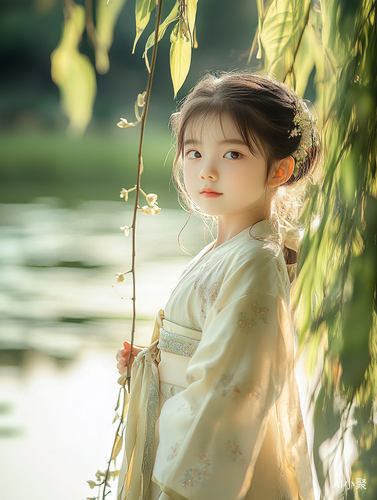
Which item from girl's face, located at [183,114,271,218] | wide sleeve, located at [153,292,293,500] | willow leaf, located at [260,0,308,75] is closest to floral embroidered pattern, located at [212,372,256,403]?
wide sleeve, located at [153,292,293,500]

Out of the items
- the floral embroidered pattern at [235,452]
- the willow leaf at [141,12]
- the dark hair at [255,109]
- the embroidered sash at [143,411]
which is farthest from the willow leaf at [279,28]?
the floral embroidered pattern at [235,452]

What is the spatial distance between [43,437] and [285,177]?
1.08m

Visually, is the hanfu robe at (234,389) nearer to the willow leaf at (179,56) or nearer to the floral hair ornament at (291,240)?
the floral hair ornament at (291,240)

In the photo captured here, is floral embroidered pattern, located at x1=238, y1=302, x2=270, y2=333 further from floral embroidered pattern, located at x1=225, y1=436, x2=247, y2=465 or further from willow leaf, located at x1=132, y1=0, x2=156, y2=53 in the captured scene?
willow leaf, located at x1=132, y1=0, x2=156, y2=53

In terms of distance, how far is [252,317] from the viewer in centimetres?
53

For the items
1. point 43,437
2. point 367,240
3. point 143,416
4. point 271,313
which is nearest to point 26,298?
point 43,437

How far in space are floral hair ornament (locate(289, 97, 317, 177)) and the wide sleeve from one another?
217 millimetres

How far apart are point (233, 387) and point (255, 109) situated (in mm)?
330

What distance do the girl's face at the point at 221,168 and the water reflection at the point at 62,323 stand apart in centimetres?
13

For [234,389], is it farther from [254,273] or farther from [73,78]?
[73,78]

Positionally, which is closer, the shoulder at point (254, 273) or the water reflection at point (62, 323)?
the shoulder at point (254, 273)

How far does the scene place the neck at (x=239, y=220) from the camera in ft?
2.20

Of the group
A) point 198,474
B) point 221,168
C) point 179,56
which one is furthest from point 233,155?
point 198,474

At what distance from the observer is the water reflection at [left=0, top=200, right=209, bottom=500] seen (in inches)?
50.3
